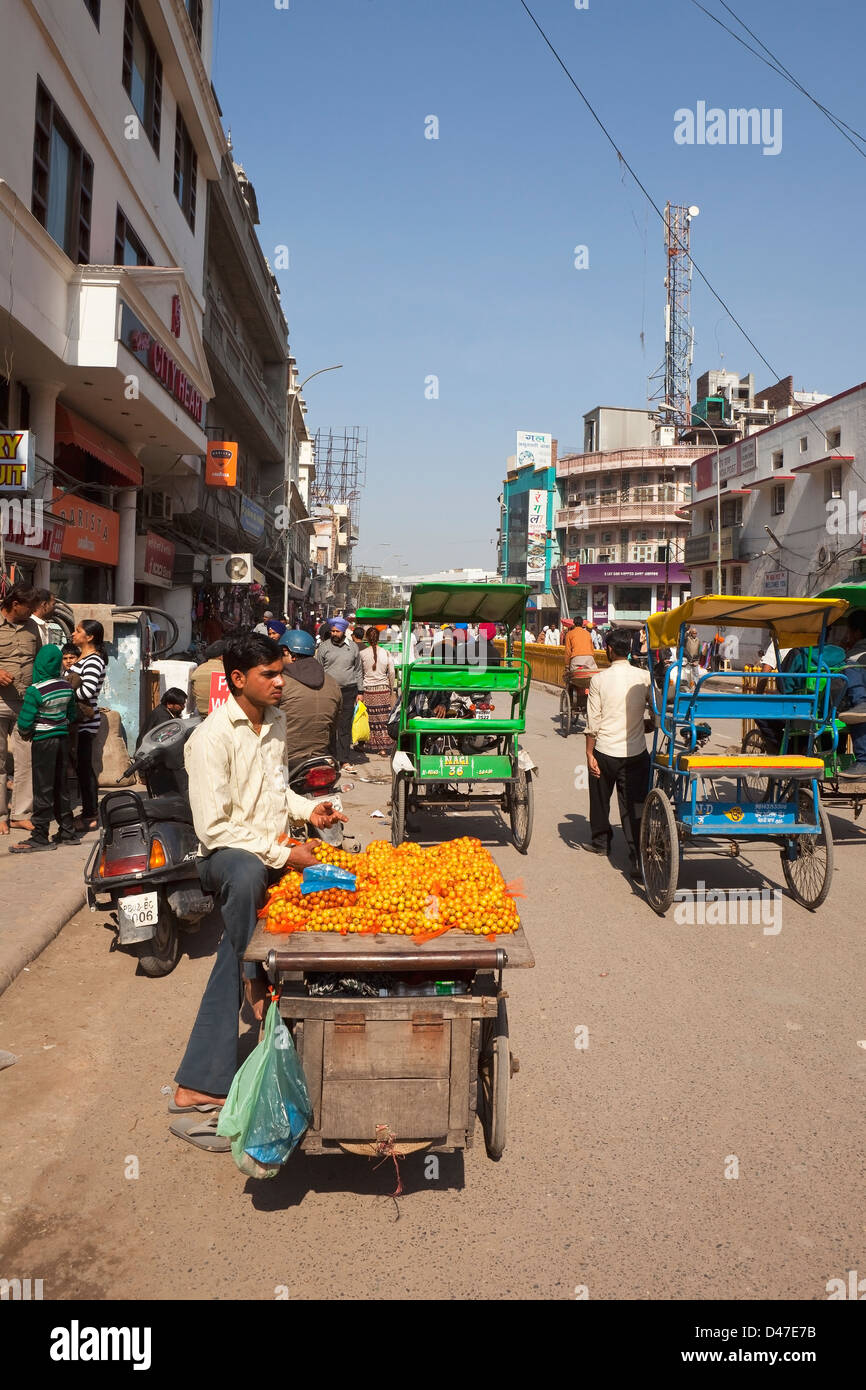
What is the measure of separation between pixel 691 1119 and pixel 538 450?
87104 mm

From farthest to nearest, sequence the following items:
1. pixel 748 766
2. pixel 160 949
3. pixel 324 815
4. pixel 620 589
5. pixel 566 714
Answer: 1. pixel 620 589
2. pixel 566 714
3. pixel 748 766
4. pixel 160 949
5. pixel 324 815

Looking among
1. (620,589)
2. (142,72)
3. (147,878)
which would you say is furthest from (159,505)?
(620,589)

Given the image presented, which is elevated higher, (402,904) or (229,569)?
(229,569)

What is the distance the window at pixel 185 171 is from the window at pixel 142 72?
1.79 meters

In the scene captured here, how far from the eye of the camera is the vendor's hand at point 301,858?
376 centimetres

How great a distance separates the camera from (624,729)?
7844 mm

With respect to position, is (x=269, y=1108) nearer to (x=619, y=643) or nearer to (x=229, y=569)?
(x=619, y=643)

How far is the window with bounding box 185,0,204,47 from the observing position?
2069cm

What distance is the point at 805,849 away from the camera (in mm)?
7164

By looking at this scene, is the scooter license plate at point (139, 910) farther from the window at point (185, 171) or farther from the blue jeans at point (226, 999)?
the window at point (185, 171)

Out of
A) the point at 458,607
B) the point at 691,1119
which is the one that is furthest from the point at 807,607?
the point at 691,1119

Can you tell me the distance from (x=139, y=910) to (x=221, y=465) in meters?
19.6

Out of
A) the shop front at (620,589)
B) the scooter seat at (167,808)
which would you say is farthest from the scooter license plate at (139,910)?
the shop front at (620,589)
